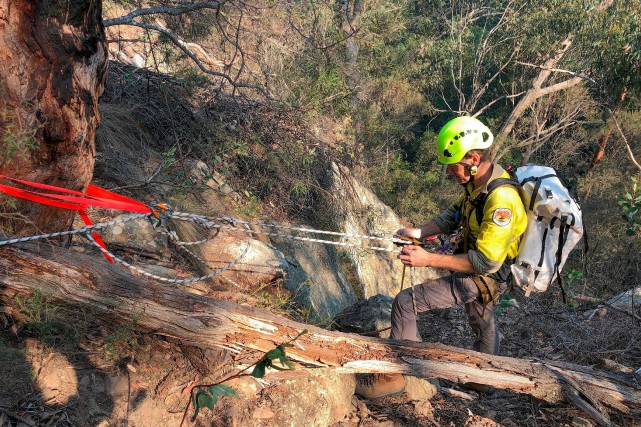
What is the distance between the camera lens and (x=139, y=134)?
20.6 ft

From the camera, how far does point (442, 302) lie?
3795 millimetres

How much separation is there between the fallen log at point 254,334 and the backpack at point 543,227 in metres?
0.59

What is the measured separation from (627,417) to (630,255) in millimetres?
14709

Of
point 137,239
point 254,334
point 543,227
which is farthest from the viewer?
point 137,239

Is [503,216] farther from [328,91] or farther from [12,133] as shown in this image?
[328,91]

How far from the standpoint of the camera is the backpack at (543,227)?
3342 millimetres

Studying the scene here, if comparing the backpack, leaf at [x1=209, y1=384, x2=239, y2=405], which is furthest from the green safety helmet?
leaf at [x1=209, y1=384, x2=239, y2=405]

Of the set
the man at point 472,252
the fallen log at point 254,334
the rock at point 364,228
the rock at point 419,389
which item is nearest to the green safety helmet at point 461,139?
the man at point 472,252

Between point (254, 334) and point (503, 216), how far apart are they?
5.66ft

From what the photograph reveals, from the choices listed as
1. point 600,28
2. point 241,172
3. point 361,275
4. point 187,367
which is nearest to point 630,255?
point 600,28

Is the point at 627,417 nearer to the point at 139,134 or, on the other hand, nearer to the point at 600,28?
the point at 139,134

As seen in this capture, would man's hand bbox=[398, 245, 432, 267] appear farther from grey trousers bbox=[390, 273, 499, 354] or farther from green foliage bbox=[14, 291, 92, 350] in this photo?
green foliage bbox=[14, 291, 92, 350]

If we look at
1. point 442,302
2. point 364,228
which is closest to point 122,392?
point 442,302

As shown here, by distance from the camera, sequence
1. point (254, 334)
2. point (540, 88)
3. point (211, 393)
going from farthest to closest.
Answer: point (540, 88) < point (254, 334) < point (211, 393)
